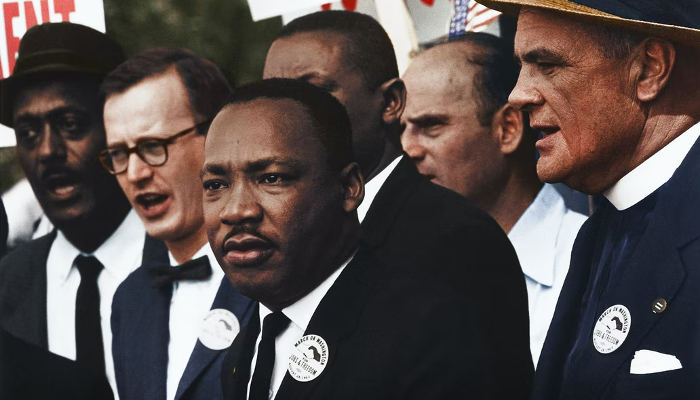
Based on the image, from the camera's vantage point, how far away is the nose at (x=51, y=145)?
4.57 metres

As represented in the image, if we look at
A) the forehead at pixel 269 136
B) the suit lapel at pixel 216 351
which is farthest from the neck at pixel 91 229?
the forehead at pixel 269 136

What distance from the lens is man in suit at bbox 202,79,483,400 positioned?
343 cm

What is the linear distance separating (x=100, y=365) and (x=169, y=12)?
168 centimetres

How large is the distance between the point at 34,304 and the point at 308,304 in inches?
69.3

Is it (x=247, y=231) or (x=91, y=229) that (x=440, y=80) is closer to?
(x=247, y=231)

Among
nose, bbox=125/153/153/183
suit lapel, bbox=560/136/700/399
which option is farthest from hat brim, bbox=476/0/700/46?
nose, bbox=125/153/153/183

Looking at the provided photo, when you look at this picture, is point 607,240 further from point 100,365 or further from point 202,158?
point 100,365

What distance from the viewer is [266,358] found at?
364 cm

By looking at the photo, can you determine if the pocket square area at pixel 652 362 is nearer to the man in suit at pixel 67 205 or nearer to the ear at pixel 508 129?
the ear at pixel 508 129

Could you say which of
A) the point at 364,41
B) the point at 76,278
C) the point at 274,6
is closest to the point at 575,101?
the point at 364,41

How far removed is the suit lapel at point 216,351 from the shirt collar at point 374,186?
2.21 feet

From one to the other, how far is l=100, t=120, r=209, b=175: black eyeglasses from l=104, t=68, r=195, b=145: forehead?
0.03 m

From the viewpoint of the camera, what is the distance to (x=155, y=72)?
4.34 metres

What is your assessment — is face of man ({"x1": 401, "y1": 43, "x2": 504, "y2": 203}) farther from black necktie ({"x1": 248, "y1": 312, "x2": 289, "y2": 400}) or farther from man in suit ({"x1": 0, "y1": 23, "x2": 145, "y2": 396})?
man in suit ({"x1": 0, "y1": 23, "x2": 145, "y2": 396})
